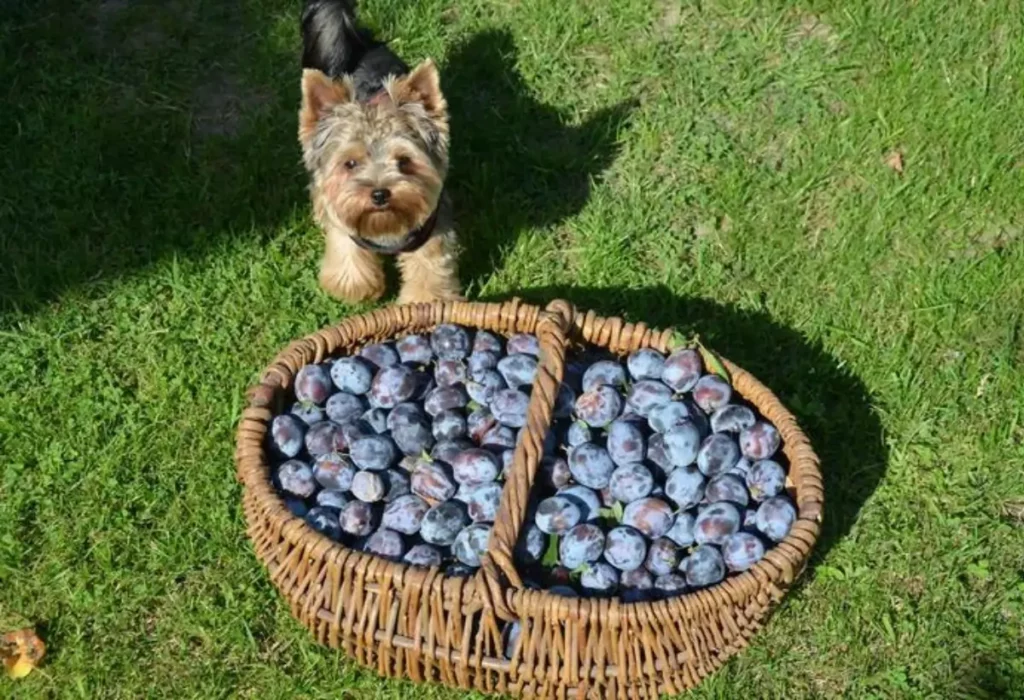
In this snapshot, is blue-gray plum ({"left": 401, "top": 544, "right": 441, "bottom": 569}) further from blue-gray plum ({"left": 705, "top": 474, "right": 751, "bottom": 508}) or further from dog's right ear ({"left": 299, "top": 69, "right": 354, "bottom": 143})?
dog's right ear ({"left": 299, "top": 69, "right": 354, "bottom": 143})

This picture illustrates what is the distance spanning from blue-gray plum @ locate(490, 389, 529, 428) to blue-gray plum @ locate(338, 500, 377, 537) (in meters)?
0.61

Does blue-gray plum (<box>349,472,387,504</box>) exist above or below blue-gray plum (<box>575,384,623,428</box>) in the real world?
below

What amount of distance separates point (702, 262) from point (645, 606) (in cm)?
241

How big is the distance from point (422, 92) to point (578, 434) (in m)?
1.72

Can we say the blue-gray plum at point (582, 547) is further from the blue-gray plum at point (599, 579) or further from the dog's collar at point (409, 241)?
the dog's collar at point (409, 241)

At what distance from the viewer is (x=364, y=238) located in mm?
5188

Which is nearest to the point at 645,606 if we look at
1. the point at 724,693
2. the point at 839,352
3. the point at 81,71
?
the point at 724,693

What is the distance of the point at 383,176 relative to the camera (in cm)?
504

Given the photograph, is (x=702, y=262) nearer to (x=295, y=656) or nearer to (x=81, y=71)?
(x=295, y=656)

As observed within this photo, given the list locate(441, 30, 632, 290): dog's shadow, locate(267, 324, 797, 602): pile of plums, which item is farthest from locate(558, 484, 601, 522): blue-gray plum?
locate(441, 30, 632, 290): dog's shadow

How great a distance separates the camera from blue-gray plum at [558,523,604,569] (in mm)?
4184

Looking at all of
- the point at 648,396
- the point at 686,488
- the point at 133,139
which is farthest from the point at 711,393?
the point at 133,139

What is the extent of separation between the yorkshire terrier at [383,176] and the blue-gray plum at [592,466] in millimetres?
1399

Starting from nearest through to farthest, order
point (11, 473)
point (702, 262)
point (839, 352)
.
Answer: point (11, 473)
point (839, 352)
point (702, 262)
